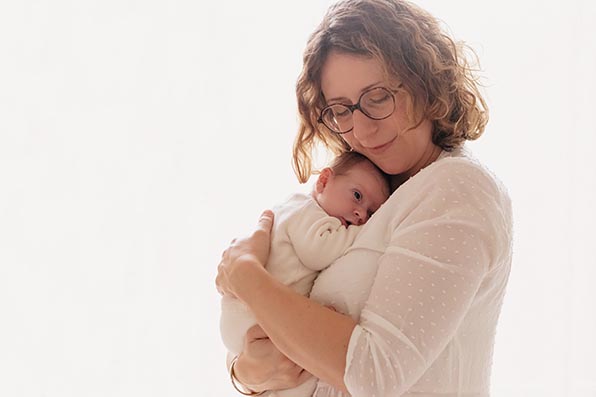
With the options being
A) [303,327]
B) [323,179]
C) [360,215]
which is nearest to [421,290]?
[303,327]

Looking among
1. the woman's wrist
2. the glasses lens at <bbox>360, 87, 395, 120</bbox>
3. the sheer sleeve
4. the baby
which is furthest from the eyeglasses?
the woman's wrist

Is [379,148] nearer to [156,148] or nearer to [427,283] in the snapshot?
[427,283]

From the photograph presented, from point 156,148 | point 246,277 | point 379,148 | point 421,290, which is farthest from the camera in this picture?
point 156,148

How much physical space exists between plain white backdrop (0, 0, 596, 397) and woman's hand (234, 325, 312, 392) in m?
1.07

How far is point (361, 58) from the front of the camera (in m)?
1.38

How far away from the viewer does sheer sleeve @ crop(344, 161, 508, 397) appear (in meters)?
1.20

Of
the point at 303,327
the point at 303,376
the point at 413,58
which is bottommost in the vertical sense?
the point at 303,376

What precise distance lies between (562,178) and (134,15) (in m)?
1.57

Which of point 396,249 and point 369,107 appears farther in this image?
point 369,107

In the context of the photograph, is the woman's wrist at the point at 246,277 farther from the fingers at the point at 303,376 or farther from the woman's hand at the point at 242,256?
the fingers at the point at 303,376

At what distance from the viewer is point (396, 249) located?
1255mm

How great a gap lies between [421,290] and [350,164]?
0.41m

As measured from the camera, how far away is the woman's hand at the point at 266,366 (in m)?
1.39

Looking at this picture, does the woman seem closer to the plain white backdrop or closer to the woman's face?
the woman's face
